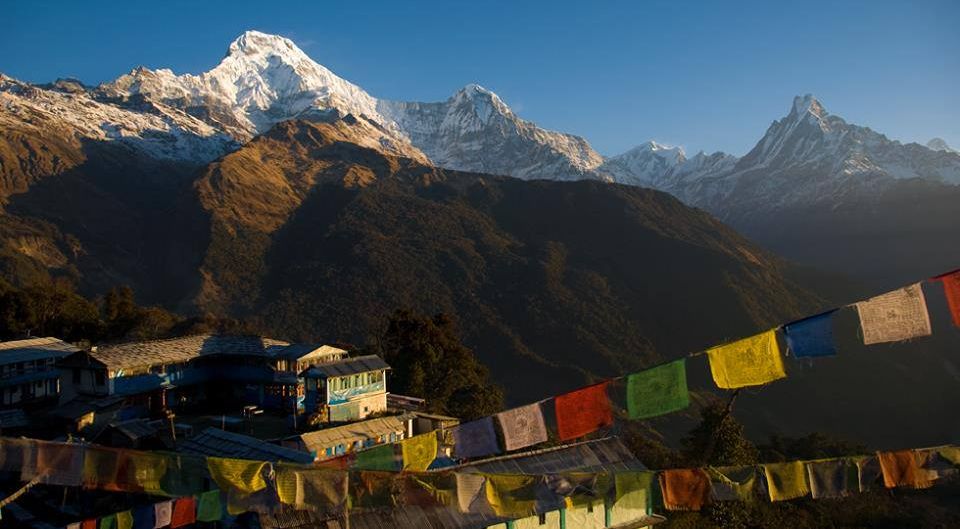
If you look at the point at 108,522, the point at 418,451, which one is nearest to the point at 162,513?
the point at 108,522

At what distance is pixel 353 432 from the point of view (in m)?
20.8

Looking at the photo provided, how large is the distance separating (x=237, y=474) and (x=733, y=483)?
795 cm

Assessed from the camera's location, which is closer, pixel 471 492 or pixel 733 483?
pixel 471 492

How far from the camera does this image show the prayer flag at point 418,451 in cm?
1133

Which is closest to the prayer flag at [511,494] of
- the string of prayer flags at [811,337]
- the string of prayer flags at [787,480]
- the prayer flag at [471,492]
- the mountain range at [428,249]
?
the prayer flag at [471,492]

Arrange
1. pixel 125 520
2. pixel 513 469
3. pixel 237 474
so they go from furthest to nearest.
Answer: pixel 513 469 → pixel 125 520 → pixel 237 474

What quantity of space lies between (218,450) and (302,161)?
138m

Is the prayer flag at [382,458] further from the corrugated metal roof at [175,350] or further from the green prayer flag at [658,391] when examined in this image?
the corrugated metal roof at [175,350]

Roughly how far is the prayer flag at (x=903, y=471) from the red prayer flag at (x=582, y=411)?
4.81 m

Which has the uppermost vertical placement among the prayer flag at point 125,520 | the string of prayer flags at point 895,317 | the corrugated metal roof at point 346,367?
the corrugated metal roof at point 346,367

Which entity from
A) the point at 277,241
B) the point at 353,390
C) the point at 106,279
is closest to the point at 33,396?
the point at 353,390

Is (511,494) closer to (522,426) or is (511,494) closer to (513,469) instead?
(522,426)

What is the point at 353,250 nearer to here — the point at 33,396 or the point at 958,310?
the point at 33,396

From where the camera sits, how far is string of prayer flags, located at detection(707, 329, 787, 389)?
10961 millimetres
